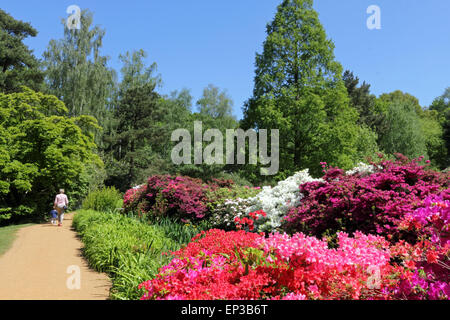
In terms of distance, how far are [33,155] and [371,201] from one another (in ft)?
48.9

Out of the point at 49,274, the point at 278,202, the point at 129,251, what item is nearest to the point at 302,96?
the point at 278,202

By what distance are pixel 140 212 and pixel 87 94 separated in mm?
14450

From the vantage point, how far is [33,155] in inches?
597

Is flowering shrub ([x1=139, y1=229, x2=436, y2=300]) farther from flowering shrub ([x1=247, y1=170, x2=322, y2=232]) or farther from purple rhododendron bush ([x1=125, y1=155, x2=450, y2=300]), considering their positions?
flowering shrub ([x1=247, y1=170, x2=322, y2=232])

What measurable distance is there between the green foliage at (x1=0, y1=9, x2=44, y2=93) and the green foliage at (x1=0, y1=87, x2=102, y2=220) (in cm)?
549

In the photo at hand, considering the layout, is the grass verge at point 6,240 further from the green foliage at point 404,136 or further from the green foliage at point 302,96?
the green foliage at point 404,136

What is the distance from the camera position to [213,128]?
2703 centimetres

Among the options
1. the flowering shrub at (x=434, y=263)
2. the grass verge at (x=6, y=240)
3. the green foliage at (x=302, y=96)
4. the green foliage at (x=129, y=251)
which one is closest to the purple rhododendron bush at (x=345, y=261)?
the flowering shrub at (x=434, y=263)

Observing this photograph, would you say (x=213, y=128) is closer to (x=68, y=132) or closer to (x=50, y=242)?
(x=68, y=132)

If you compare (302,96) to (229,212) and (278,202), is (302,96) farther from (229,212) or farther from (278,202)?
(278,202)

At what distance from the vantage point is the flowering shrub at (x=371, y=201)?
475 centimetres

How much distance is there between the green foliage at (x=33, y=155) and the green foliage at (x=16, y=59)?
5493 millimetres
